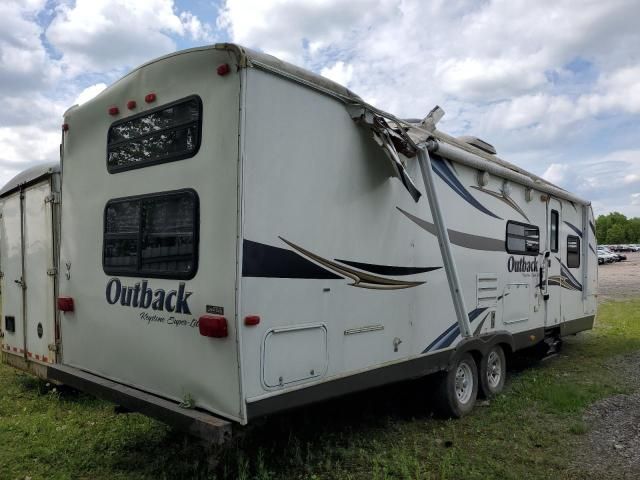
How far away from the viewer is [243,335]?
3.50m

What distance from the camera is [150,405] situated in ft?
12.8

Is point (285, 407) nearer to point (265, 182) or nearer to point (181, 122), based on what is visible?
point (265, 182)

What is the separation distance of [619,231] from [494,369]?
13172 cm

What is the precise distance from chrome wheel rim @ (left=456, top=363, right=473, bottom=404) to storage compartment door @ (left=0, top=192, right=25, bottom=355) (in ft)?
16.9

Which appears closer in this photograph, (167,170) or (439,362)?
(167,170)

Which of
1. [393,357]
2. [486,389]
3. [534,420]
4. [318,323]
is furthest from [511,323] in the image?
[318,323]

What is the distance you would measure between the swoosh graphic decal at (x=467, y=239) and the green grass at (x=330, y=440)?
1555 mm

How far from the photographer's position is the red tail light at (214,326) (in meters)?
3.53

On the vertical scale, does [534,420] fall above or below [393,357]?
below

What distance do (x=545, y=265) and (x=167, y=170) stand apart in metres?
5.94

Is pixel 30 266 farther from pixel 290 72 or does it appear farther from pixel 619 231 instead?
pixel 619 231

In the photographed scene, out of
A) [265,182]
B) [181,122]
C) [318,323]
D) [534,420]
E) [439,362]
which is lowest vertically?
[534,420]

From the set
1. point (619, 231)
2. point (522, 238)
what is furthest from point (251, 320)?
point (619, 231)

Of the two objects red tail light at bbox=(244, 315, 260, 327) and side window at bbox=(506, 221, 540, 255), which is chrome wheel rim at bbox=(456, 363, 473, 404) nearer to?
side window at bbox=(506, 221, 540, 255)
